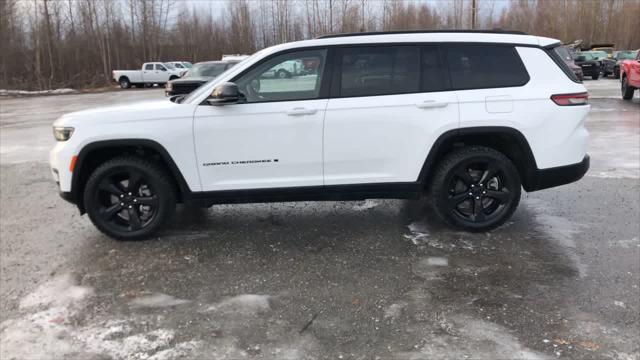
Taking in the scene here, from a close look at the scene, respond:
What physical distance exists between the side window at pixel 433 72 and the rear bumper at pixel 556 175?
120 centimetres

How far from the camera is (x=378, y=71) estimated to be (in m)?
4.61

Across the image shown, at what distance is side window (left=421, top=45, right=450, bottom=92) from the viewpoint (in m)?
4.61

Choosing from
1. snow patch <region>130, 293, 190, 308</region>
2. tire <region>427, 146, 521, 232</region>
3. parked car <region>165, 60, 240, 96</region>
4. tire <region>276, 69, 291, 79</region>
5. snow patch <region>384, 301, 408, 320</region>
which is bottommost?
snow patch <region>384, 301, 408, 320</region>

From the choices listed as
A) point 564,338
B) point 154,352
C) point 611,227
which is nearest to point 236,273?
point 154,352

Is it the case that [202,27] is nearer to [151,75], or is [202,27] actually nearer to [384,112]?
[151,75]

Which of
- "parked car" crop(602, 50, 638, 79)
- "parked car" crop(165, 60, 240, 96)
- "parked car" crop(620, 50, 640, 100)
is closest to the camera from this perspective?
"parked car" crop(165, 60, 240, 96)

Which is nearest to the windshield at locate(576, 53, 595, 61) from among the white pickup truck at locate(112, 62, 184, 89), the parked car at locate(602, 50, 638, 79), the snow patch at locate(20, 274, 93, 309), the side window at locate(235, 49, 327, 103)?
the parked car at locate(602, 50, 638, 79)

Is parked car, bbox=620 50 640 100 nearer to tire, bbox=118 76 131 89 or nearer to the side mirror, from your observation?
the side mirror

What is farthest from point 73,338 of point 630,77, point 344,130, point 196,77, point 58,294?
point 630,77

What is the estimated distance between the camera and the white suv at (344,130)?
14.8 ft

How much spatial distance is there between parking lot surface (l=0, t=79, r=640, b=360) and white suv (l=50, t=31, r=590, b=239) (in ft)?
1.50

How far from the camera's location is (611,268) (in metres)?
4.03

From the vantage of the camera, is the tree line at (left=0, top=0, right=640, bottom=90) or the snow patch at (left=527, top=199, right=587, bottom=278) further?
the tree line at (left=0, top=0, right=640, bottom=90)

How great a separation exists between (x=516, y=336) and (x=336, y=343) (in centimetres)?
110
